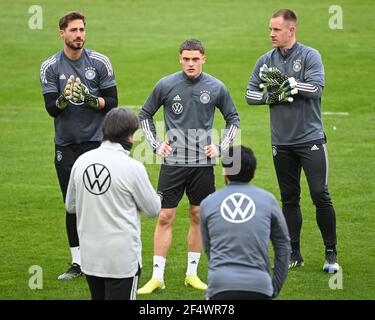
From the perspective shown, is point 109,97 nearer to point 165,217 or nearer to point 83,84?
point 83,84

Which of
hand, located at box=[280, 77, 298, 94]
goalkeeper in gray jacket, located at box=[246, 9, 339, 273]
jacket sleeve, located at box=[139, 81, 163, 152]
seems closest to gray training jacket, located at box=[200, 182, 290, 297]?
jacket sleeve, located at box=[139, 81, 163, 152]

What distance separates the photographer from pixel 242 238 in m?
7.38

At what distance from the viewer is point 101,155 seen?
7945 mm

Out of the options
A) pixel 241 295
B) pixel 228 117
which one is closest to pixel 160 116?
pixel 228 117

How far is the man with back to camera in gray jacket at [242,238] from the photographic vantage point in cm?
732

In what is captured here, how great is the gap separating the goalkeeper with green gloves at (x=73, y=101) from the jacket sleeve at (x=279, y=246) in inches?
147

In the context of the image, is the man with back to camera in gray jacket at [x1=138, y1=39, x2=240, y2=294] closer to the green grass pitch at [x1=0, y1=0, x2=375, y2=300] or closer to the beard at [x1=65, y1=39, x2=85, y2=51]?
the green grass pitch at [x1=0, y1=0, x2=375, y2=300]

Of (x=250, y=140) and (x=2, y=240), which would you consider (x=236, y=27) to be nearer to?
(x=250, y=140)

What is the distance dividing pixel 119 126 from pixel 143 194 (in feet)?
1.95

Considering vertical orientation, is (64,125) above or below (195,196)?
above

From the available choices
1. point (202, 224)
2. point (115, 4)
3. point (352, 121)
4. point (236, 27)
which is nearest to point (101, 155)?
point (202, 224)

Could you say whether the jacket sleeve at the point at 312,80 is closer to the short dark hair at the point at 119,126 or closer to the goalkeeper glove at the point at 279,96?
the goalkeeper glove at the point at 279,96

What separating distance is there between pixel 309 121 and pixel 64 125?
2757 millimetres

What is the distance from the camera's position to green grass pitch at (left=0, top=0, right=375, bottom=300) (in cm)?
1120
